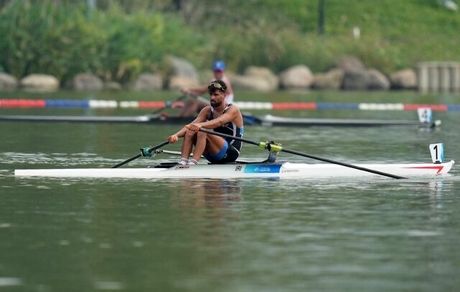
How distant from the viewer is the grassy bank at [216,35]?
2645 inches

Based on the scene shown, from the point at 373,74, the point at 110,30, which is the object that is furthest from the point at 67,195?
the point at 373,74

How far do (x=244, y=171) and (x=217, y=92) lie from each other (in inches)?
42.9

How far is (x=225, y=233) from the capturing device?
16.1 metres

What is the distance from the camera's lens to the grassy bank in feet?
220

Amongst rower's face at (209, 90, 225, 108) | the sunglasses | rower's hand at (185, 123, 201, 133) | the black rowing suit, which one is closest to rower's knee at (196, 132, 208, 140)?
rower's hand at (185, 123, 201, 133)

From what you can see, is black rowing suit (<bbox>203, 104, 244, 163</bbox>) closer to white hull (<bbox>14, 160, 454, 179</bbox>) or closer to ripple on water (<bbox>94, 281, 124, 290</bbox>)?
white hull (<bbox>14, 160, 454, 179</bbox>)

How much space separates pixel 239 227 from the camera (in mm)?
16656

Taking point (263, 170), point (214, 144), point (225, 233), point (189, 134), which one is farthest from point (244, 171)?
point (225, 233)

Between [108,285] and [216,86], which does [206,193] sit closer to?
[216,86]

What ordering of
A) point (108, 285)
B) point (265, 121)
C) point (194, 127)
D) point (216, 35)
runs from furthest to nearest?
point (216, 35), point (265, 121), point (194, 127), point (108, 285)

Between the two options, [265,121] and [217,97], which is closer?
[217,97]

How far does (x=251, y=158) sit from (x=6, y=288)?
47.3 ft

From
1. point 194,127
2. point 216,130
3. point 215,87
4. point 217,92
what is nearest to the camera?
point 194,127

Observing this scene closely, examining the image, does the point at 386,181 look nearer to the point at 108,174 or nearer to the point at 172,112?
the point at 108,174
